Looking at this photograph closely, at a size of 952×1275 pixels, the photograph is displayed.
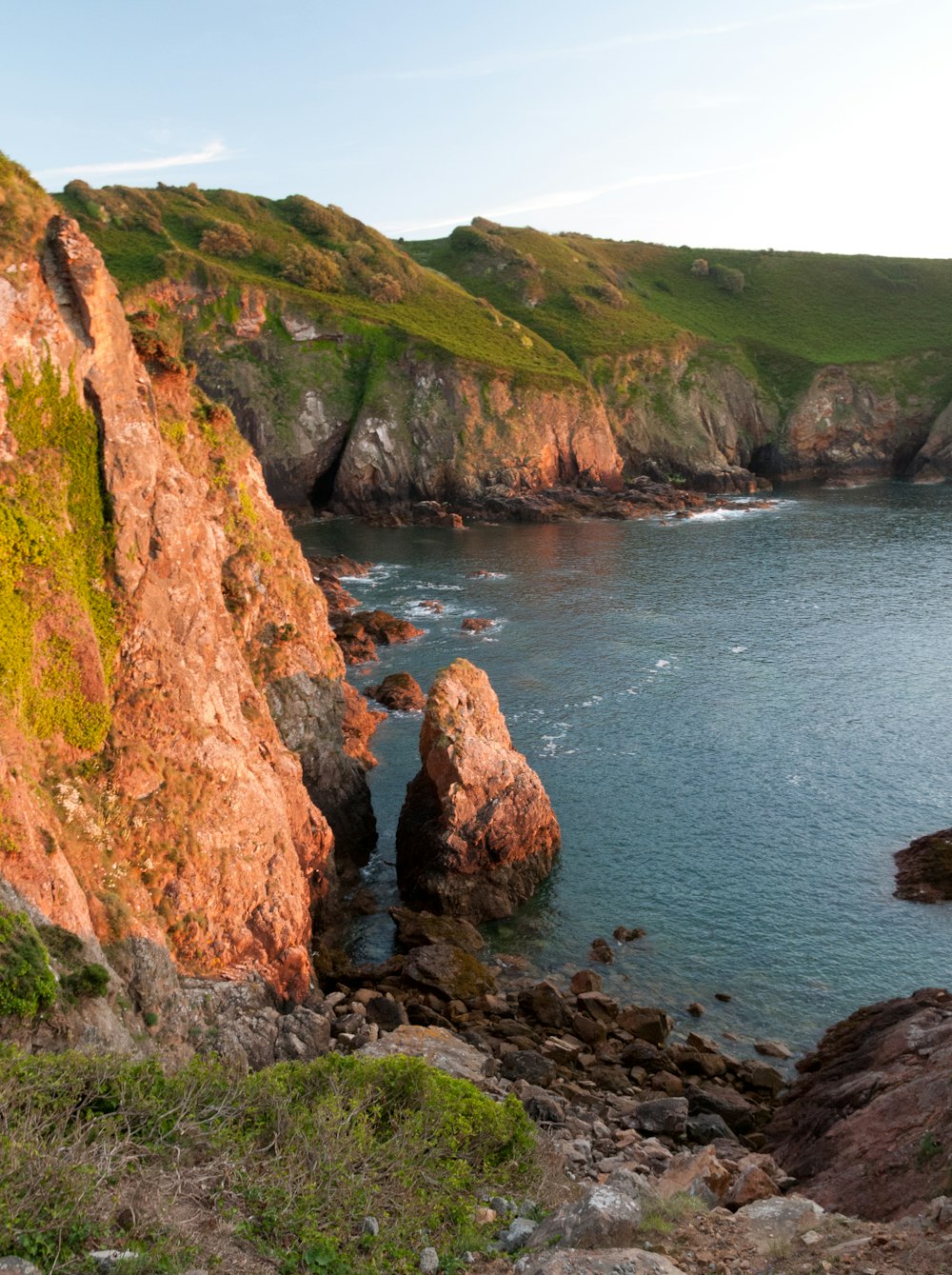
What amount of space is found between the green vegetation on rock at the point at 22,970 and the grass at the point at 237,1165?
2426 millimetres

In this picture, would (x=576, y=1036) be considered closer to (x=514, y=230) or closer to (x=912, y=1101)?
(x=912, y=1101)

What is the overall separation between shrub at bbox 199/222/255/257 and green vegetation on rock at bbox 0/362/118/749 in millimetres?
117504

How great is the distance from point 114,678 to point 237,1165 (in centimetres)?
1772

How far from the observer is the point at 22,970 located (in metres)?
19.1

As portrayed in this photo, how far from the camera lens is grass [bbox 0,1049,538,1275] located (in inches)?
500

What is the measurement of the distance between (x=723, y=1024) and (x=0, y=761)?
83.5 feet

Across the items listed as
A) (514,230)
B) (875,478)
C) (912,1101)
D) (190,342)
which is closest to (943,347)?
(875,478)

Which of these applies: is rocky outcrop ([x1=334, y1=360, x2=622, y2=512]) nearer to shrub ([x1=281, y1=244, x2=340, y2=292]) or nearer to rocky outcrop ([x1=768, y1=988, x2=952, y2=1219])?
shrub ([x1=281, y1=244, x2=340, y2=292])

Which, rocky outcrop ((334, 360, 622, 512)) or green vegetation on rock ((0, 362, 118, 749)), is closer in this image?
green vegetation on rock ((0, 362, 118, 749))

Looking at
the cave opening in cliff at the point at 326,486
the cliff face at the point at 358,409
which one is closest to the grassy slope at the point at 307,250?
the cliff face at the point at 358,409

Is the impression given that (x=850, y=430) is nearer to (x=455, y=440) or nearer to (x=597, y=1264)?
(x=455, y=440)

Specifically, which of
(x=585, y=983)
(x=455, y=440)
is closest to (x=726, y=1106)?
(x=585, y=983)

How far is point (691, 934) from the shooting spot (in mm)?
39281

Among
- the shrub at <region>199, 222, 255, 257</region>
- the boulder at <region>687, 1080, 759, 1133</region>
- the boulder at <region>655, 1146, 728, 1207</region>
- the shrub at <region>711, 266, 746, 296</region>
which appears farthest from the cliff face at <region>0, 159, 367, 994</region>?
the shrub at <region>711, 266, 746, 296</region>
